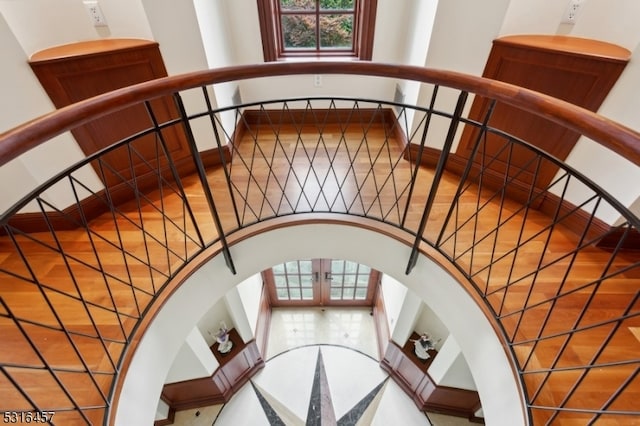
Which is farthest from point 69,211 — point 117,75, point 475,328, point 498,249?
point 498,249

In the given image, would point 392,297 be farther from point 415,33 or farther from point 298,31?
point 298,31

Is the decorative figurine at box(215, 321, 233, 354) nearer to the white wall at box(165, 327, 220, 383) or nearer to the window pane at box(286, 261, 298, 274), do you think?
the white wall at box(165, 327, 220, 383)

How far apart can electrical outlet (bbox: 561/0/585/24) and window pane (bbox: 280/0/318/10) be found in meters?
1.89

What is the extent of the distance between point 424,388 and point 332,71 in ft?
11.0

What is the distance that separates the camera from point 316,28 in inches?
114

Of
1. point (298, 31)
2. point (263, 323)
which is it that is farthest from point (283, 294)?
point (298, 31)

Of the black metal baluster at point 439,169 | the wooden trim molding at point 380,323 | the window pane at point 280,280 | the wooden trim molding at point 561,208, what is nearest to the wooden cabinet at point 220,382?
the window pane at point 280,280

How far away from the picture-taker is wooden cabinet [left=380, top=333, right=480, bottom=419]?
10.5 ft

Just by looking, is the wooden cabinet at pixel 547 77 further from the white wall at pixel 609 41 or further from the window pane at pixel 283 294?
the window pane at pixel 283 294

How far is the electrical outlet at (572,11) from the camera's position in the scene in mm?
1851

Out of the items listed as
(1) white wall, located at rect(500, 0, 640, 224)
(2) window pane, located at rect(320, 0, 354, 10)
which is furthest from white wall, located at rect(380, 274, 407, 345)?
(2) window pane, located at rect(320, 0, 354, 10)

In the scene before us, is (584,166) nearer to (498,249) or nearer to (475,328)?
(498,249)

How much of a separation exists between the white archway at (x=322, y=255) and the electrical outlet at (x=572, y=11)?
5.55 feet

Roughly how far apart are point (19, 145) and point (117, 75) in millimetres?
1495
